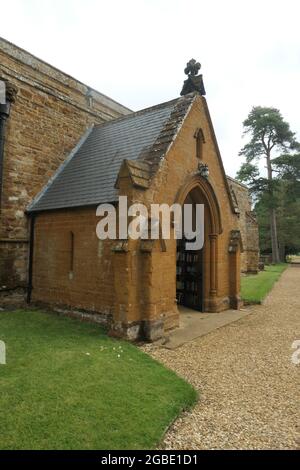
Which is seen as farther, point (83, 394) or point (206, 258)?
point (206, 258)

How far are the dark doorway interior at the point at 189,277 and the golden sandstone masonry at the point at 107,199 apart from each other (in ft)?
0.12

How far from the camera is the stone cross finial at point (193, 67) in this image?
10922 millimetres

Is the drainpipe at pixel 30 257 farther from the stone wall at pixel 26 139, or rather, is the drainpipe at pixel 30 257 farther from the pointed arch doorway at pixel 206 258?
the pointed arch doorway at pixel 206 258

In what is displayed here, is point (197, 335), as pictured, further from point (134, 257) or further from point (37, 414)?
point (37, 414)

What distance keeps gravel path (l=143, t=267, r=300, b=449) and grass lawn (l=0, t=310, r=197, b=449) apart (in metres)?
0.32

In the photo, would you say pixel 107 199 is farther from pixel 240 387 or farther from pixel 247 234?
pixel 247 234

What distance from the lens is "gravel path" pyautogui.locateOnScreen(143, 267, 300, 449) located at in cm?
394

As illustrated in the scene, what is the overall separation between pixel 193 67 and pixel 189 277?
22.9ft

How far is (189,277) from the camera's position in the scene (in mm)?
11883
